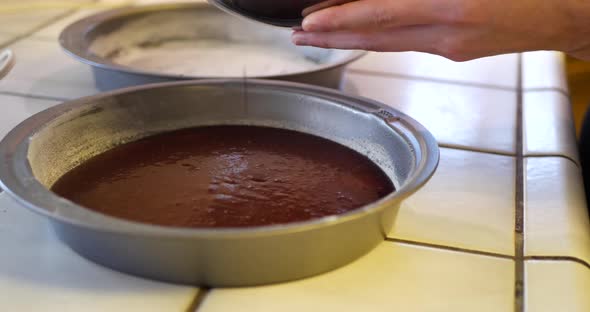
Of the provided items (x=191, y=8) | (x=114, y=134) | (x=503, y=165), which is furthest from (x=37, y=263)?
(x=191, y=8)

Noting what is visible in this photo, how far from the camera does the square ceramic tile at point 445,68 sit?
0.96 metres

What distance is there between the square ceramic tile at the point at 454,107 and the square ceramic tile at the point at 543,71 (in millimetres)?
61

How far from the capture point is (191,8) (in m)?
1.07

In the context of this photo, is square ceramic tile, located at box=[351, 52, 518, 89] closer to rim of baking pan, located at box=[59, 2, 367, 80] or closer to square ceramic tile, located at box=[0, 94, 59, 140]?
rim of baking pan, located at box=[59, 2, 367, 80]

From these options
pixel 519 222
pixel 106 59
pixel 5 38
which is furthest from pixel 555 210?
pixel 5 38

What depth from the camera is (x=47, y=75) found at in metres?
0.91

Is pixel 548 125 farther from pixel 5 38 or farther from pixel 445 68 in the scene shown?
pixel 5 38

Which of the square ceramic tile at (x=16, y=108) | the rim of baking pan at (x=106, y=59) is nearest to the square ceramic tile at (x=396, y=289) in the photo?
the rim of baking pan at (x=106, y=59)

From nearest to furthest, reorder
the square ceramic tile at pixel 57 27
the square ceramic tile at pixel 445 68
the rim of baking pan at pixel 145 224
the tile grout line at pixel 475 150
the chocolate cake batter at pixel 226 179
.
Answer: the rim of baking pan at pixel 145 224 < the chocolate cake batter at pixel 226 179 < the tile grout line at pixel 475 150 < the square ceramic tile at pixel 445 68 < the square ceramic tile at pixel 57 27

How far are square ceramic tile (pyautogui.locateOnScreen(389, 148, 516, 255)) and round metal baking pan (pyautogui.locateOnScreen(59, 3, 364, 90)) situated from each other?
0.70ft

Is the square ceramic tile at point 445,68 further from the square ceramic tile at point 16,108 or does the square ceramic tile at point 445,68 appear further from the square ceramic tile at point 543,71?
the square ceramic tile at point 16,108

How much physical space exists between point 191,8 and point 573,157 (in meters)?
0.63

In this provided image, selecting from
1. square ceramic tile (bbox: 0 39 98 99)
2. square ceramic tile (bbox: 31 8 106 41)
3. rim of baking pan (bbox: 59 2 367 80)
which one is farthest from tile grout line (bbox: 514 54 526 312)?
square ceramic tile (bbox: 31 8 106 41)

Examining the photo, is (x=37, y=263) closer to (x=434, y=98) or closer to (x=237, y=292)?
(x=237, y=292)
